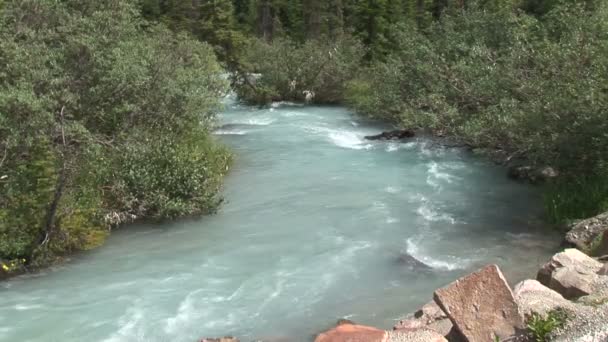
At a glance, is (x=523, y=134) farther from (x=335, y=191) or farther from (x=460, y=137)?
(x=335, y=191)

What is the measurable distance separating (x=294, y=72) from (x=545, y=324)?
25973 millimetres

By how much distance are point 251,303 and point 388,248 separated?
3.44 m

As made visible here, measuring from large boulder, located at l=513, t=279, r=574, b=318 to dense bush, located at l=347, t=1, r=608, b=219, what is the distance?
219 inches

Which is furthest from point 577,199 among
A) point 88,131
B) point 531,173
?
point 88,131

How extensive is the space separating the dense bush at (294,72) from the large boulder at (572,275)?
22.4 meters

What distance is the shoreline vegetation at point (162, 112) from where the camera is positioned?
1214cm

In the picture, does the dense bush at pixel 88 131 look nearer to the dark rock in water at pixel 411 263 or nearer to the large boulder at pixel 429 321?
the dark rock in water at pixel 411 263

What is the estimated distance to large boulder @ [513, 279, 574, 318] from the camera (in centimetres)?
752

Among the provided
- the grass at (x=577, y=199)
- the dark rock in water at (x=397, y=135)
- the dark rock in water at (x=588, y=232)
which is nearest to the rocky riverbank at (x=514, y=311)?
the dark rock in water at (x=588, y=232)

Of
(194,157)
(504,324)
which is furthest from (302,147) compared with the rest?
(504,324)

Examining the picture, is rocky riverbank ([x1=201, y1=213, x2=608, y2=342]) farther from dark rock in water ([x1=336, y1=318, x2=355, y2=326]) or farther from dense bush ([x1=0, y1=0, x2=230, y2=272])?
dense bush ([x1=0, y1=0, x2=230, y2=272])

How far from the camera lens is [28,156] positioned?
1245 centimetres

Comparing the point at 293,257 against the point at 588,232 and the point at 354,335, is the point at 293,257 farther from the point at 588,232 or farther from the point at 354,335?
the point at 588,232

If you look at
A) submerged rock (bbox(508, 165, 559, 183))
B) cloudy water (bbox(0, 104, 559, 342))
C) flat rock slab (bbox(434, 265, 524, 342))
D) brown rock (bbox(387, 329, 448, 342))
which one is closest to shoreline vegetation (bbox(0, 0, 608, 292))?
submerged rock (bbox(508, 165, 559, 183))
